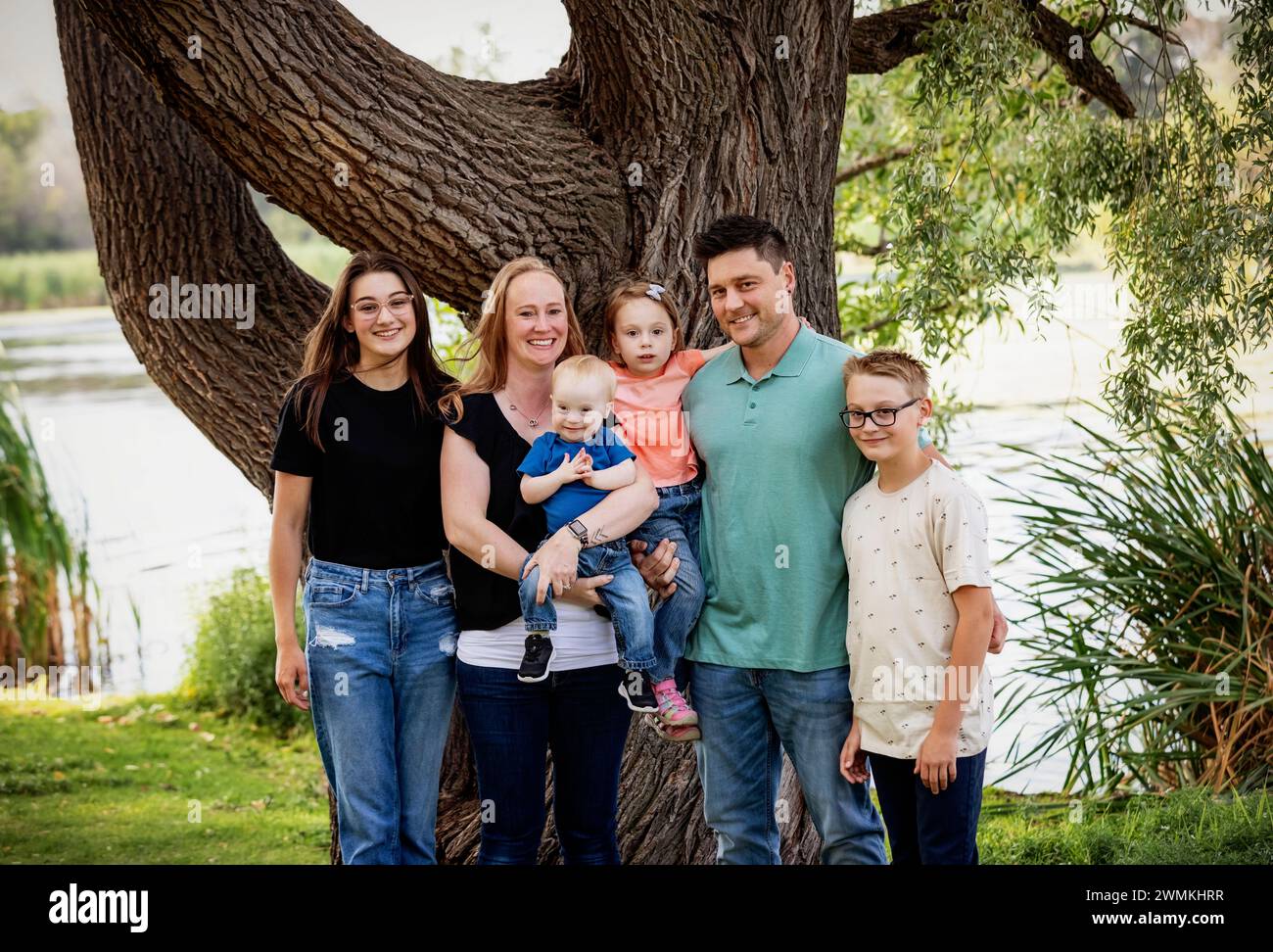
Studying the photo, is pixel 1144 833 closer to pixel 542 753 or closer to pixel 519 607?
pixel 542 753

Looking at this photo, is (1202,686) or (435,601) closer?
(435,601)

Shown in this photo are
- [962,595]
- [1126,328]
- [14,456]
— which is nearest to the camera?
[962,595]

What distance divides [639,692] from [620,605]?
23cm

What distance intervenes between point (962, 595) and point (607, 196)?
1.76 meters

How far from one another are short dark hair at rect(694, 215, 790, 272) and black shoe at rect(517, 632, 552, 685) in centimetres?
95

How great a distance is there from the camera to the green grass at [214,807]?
14.4 feet

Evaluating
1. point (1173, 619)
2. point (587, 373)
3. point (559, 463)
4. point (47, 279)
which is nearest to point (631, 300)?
point (587, 373)

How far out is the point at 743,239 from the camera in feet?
9.07

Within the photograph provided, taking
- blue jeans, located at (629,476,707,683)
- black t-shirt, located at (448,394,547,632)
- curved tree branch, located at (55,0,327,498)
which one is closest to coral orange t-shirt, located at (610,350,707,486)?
blue jeans, located at (629,476,707,683)

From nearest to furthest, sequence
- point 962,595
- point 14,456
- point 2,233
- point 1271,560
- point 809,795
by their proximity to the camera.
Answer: point 962,595
point 809,795
point 1271,560
point 14,456
point 2,233

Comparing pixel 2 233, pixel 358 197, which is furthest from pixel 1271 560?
pixel 2 233

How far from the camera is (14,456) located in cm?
572

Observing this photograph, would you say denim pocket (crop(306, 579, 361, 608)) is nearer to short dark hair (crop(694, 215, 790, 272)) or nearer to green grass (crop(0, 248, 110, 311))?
short dark hair (crop(694, 215, 790, 272))

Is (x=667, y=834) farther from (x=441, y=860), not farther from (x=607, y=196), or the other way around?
(x=607, y=196)
